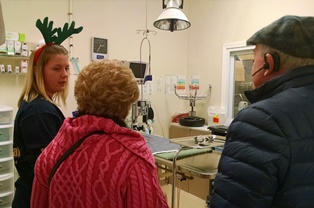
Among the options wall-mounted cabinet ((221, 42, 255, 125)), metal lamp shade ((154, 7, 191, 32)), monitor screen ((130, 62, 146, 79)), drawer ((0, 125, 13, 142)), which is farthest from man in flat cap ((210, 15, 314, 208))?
wall-mounted cabinet ((221, 42, 255, 125))

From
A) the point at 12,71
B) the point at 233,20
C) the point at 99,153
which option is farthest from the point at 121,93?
the point at 233,20

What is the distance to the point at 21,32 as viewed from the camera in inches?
115

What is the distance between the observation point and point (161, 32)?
4.10 meters

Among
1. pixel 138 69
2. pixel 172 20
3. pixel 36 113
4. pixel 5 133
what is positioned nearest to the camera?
pixel 36 113

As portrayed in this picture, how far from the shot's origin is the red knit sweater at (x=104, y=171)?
2.85 ft

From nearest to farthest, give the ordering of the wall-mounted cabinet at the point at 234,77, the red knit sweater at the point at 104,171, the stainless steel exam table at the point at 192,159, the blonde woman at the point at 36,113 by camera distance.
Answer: the red knit sweater at the point at 104,171, the blonde woman at the point at 36,113, the stainless steel exam table at the point at 192,159, the wall-mounted cabinet at the point at 234,77

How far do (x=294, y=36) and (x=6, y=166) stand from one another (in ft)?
8.38

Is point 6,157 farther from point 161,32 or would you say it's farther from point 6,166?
point 161,32

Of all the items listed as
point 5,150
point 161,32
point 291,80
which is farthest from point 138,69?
point 291,80

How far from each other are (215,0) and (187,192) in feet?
8.81

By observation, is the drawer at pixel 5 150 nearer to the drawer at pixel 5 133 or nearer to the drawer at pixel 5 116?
the drawer at pixel 5 133

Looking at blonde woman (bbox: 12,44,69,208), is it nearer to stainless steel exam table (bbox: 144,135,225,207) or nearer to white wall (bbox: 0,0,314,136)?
stainless steel exam table (bbox: 144,135,225,207)

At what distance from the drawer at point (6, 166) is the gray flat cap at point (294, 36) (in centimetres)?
242

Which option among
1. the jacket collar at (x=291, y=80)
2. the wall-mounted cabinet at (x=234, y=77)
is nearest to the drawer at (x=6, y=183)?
the jacket collar at (x=291, y=80)
